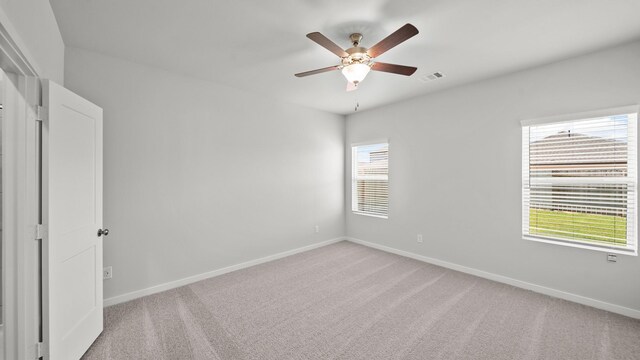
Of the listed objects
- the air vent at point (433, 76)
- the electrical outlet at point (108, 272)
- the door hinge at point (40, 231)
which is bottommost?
the electrical outlet at point (108, 272)

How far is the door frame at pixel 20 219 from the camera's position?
1544 millimetres

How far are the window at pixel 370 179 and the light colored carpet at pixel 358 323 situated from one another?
169cm

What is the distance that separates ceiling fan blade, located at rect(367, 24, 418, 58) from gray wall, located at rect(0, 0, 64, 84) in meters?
2.05

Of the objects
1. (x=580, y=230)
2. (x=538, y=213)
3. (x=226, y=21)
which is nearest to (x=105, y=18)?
(x=226, y=21)

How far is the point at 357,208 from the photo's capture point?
5.25m

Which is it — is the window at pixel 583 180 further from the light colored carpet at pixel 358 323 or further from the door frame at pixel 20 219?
the door frame at pixel 20 219

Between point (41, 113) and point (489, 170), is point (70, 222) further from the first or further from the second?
point (489, 170)

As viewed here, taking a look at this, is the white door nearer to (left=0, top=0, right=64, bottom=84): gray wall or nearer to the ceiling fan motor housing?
(left=0, top=0, right=64, bottom=84): gray wall

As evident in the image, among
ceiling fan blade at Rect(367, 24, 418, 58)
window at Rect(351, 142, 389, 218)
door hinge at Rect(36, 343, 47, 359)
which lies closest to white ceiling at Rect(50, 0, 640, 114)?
ceiling fan blade at Rect(367, 24, 418, 58)

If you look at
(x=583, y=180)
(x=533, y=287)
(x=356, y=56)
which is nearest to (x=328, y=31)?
(x=356, y=56)

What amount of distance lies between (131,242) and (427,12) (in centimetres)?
369

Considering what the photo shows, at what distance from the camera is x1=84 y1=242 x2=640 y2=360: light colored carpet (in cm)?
201

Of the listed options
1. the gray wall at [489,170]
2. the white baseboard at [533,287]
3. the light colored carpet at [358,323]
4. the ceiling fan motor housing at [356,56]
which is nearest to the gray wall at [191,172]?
the light colored carpet at [358,323]

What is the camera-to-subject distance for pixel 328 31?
7.38ft
